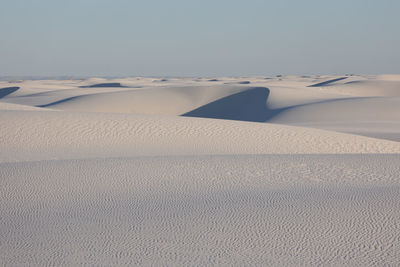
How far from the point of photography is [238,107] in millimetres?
27812

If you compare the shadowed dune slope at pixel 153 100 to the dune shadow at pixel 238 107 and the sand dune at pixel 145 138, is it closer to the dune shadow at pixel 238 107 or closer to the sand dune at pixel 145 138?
the dune shadow at pixel 238 107

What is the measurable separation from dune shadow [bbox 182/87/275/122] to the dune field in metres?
15.1

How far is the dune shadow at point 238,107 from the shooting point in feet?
82.4

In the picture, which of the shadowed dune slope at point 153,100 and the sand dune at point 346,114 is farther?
the shadowed dune slope at point 153,100

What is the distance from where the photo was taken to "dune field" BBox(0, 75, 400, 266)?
10.4 ft

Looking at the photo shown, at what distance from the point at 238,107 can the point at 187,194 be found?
23366 mm

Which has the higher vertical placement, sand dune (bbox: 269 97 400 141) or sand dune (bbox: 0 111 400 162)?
sand dune (bbox: 0 111 400 162)

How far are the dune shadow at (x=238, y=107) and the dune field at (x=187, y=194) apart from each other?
15.1 m

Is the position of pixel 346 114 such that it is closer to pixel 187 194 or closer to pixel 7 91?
pixel 187 194

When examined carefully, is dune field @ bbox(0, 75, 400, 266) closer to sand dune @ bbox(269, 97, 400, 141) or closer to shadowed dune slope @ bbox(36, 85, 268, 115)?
sand dune @ bbox(269, 97, 400, 141)

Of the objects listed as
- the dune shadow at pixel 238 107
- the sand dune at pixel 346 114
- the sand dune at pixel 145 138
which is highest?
the sand dune at pixel 145 138

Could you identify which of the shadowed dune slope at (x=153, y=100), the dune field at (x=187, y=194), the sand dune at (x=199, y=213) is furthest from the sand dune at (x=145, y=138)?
the shadowed dune slope at (x=153, y=100)

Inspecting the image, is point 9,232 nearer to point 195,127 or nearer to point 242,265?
point 242,265

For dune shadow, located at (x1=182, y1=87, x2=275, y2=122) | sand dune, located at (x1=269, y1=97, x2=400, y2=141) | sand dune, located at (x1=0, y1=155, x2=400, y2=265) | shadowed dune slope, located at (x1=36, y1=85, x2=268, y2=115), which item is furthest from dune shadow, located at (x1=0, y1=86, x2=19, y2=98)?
sand dune, located at (x1=0, y1=155, x2=400, y2=265)
